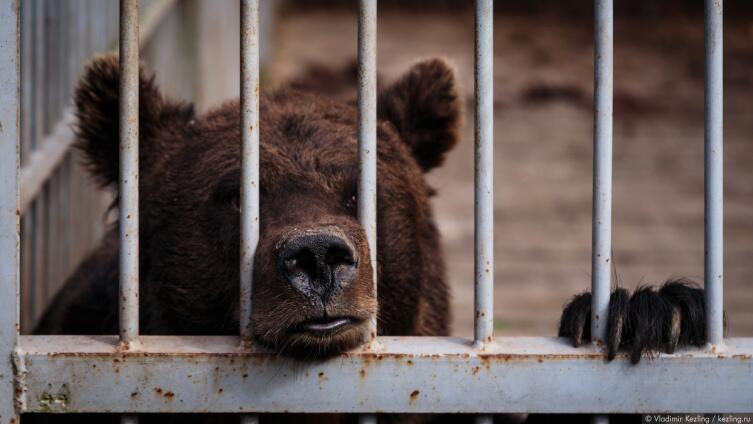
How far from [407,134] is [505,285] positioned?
4730 millimetres

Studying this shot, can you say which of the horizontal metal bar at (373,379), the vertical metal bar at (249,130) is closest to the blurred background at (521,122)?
the horizontal metal bar at (373,379)

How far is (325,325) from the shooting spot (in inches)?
101

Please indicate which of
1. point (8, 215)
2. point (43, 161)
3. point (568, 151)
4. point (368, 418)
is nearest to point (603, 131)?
point (368, 418)

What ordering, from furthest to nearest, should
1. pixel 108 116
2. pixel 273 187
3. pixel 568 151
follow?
pixel 568 151 < pixel 108 116 < pixel 273 187

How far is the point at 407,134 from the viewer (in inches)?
155

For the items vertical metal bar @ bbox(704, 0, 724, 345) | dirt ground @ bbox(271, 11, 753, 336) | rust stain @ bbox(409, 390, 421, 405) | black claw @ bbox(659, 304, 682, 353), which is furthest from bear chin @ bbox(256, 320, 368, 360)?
dirt ground @ bbox(271, 11, 753, 336)

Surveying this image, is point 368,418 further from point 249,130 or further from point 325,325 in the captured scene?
point 249,130

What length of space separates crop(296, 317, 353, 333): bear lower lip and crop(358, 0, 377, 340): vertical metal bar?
0.27 m

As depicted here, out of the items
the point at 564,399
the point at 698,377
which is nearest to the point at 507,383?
the point at 564,399

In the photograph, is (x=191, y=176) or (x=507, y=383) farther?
(x=191, y=176)

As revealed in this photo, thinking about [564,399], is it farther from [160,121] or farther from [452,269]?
[452,269]

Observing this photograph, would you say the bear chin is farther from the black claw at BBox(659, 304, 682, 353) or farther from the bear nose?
the black claw at BBox(659, 304, 682, 353)

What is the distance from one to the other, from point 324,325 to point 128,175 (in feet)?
2.22

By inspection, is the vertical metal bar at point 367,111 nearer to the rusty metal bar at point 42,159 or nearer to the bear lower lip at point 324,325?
the bear lower lip at point 324,325
